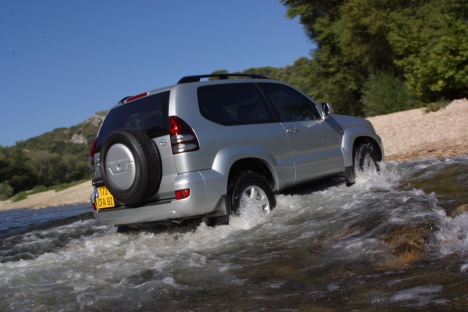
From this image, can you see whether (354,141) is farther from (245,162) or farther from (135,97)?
(135,97)

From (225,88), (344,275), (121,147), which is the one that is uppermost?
(225,88)

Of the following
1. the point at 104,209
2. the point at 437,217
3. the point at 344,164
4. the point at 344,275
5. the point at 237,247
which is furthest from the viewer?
the point at 344,164

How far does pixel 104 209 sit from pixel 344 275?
10.2 feet

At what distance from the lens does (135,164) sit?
17.5 feet

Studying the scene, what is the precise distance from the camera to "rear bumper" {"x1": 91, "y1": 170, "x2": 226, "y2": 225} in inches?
208

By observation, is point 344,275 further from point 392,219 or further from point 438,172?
point 438,172

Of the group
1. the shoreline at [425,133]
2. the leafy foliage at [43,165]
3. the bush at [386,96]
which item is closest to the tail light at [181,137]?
the shoreline at [425,133]

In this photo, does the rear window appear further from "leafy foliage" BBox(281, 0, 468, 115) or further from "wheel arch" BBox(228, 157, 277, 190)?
"leafy foliage" BBox(281, 0, 468, 115)

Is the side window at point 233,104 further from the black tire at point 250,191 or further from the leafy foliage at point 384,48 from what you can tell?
the leafy foliage at point 384,48

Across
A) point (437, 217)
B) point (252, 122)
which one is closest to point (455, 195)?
point (437, 217)

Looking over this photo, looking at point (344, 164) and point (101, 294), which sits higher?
point (344, 164)

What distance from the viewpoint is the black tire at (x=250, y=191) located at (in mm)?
5652

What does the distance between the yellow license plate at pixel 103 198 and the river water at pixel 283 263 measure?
45 cm

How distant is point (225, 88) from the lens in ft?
20.3
